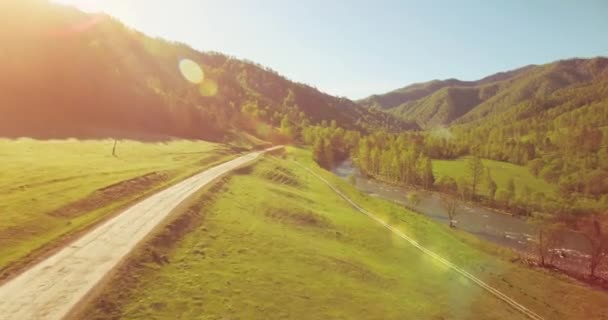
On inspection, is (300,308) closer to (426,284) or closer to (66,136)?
(426,284)

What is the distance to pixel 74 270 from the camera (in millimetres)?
27250

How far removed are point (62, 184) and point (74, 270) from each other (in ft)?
83.3

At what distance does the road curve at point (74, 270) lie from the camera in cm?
2212

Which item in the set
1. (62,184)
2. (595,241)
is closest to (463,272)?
(595,241)

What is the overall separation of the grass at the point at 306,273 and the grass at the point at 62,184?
30.7 feet

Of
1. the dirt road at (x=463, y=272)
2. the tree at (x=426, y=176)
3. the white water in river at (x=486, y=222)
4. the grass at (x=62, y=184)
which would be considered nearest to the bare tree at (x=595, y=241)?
the white water in river at (x=486, y=222)

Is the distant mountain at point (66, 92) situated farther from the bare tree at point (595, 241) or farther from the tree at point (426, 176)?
the bare tree at point (595, 241)

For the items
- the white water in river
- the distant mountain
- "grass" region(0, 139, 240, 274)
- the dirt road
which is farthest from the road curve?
the white water in river

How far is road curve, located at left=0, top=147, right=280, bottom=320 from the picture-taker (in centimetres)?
2212

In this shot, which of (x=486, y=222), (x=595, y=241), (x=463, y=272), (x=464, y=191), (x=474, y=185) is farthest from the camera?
(x=474, y=185)

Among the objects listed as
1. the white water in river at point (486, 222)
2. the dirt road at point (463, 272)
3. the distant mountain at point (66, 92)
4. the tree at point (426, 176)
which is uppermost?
the distant mountain at point (66, 92)

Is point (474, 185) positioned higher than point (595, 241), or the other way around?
point (474, 185)

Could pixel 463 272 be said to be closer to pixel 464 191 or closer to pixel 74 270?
pixel 74 270

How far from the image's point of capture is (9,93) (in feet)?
318
